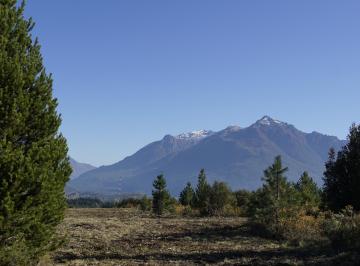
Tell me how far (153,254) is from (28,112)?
9654 millimetres

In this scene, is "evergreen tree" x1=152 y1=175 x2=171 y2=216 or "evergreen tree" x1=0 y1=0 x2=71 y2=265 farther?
"evergreen tree" x1=152 y1=175 x2=171 y2=216

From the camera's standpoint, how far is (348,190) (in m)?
27.2

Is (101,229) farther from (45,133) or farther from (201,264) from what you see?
(45,133)

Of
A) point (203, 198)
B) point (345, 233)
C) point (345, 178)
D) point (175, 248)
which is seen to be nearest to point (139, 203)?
point (203, 198)

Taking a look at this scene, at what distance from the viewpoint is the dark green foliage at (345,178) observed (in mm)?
26906

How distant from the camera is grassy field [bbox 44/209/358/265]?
20.5 m

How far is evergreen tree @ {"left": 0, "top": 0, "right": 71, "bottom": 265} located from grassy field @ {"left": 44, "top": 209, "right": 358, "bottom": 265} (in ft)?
12.1

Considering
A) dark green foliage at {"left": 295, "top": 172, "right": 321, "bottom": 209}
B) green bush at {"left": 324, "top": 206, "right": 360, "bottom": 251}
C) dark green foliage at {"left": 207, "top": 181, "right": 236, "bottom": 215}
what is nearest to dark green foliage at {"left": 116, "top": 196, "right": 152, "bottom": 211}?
dark green foliage at {"left": 207, "top": 181, "right": 236, "bottom": 215}

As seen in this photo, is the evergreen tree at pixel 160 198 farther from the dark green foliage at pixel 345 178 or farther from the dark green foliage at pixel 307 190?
the dark green foliage at pixel 345 178

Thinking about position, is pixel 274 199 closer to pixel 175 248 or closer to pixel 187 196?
pixel 175 248

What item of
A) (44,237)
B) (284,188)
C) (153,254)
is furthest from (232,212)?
(44,237)

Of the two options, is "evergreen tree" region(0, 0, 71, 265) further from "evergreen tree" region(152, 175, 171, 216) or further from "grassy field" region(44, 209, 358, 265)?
"evergreen tree" region(152, 175, 171, 216)

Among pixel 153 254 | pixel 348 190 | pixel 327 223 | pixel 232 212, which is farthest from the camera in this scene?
pixel 232 212

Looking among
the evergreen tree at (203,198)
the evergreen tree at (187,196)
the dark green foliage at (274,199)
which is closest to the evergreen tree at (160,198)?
the evergreen tree at (203,198)
